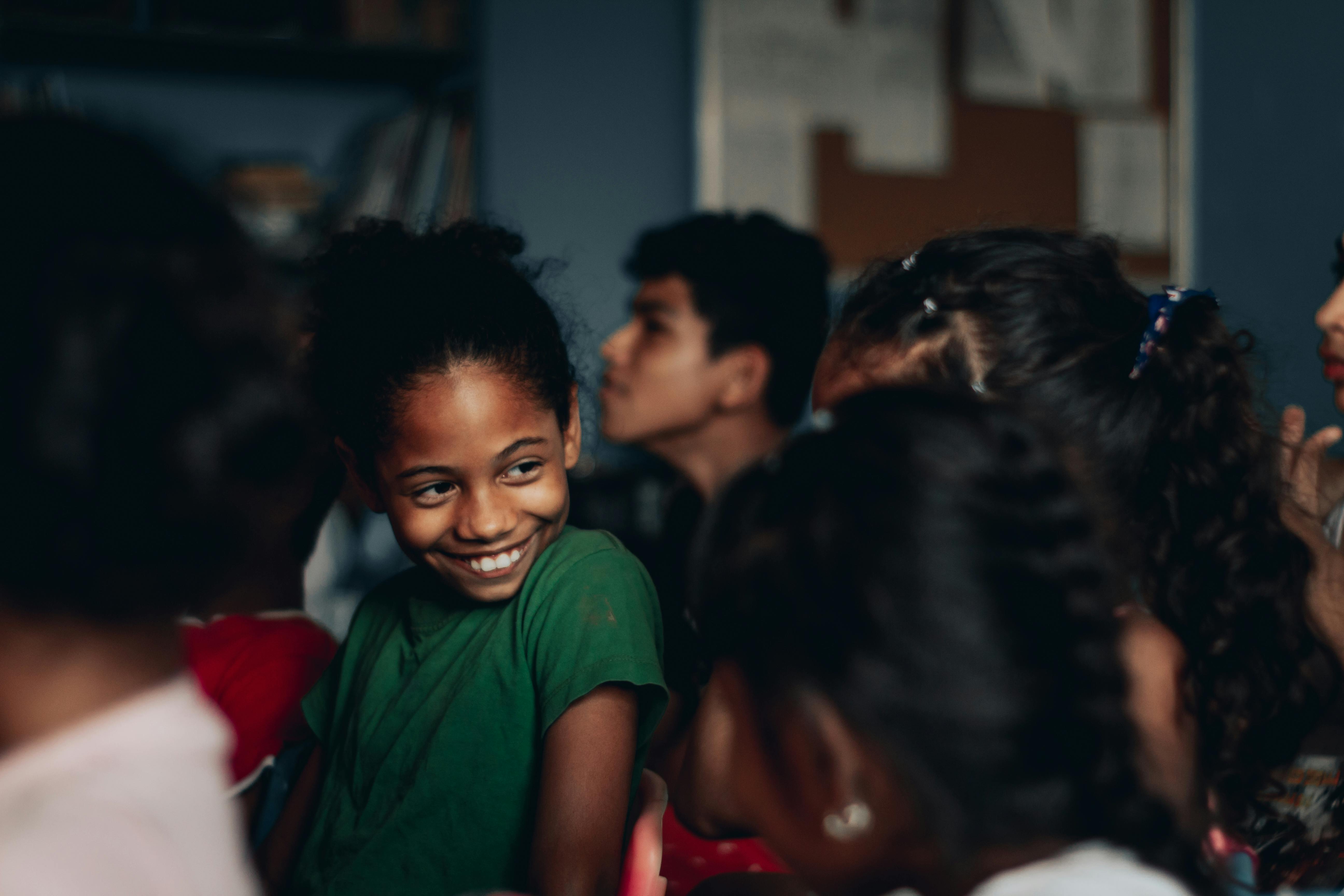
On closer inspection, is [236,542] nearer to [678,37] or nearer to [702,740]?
[702,740]

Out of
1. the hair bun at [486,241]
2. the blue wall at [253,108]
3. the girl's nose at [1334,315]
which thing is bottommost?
the girl's nose at [1334,315]

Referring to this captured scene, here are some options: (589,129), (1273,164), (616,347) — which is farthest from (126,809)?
(1273,164)

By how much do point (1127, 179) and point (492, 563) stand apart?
2.54m

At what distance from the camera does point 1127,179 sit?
309 centimetres

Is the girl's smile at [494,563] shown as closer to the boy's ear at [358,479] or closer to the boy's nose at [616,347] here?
the boy's ear at [358,479]

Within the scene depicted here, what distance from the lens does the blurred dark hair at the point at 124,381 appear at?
0.54 metres

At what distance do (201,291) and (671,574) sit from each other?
5.05 feet

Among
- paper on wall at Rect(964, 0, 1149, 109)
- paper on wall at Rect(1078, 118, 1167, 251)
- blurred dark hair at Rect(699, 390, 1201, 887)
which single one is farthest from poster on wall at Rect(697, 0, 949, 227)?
blurred dark hair at Rect(699, 390, 1201, 887)

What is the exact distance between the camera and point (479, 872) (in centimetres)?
106

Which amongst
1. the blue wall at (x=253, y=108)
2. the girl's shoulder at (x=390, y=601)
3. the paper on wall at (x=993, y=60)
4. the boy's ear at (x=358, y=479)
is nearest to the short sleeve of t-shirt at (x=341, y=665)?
the girl's shoulder at (x=390, y=601)

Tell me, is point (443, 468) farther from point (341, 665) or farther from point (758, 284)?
point (758, 284)

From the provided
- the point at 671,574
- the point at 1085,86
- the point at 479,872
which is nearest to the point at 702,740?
the point at 479,872

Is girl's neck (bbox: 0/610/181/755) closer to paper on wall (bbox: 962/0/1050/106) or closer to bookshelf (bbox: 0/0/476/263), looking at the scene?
bookshelf (bbox: 0/0/476/263)

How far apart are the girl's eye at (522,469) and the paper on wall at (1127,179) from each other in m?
2.30
